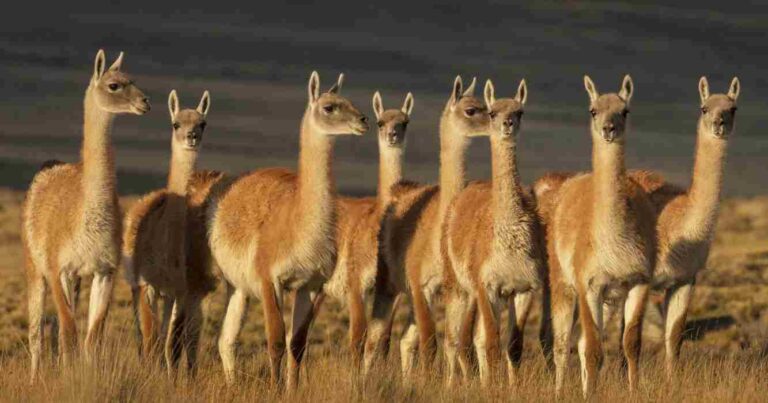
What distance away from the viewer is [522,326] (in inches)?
477

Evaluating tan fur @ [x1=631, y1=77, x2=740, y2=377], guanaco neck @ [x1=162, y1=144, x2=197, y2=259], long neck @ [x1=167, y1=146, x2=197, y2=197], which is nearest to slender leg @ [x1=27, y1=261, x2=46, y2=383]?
guanaco neck @ [x1=162, y1=144, x2=197, y2=259]

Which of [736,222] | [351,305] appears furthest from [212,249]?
[736,222]

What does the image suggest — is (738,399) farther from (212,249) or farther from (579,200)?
(212,249)

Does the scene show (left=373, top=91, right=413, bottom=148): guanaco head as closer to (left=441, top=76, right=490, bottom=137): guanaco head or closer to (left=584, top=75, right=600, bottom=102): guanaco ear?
(left=441, top=76, right=490, bottom=137): guanaco head

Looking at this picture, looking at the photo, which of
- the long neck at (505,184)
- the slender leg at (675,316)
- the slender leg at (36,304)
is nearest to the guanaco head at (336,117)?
the long neck at (505,184)

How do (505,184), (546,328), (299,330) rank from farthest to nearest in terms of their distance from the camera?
1. (546,328)
2. (299,330)
3. (505,184)

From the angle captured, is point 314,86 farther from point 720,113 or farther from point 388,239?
point 720,113

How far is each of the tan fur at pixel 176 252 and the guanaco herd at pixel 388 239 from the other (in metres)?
0.02

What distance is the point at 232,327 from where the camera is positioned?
13.4 metres

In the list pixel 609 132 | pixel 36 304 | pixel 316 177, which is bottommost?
pixel 36 304

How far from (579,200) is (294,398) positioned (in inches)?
133

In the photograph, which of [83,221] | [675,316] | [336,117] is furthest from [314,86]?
[675,316]

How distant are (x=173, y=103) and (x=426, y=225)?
2677 mm

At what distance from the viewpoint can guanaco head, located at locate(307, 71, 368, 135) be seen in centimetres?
1216
